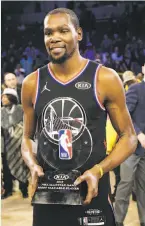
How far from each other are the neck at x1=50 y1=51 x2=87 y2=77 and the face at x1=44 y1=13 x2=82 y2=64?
0.08 feet

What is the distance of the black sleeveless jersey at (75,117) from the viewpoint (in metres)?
1.77

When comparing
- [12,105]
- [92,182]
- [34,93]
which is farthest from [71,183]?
[12,105]

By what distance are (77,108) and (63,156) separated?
199 mm

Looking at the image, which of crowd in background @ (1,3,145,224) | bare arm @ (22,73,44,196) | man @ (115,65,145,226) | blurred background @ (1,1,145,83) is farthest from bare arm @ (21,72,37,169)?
blurred background @ (1,1,145,83)

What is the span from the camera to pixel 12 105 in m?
5.33

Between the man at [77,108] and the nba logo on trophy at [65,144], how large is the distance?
0.02 metres

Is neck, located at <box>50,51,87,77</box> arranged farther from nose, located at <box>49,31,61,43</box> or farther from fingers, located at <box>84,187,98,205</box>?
fingers, located at <box>84,187,98,205</box>

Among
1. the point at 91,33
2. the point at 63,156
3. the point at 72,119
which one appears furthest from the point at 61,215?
the point at 91,33

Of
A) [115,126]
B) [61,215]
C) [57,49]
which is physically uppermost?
[57,49]

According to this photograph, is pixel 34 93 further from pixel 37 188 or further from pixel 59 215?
pixel 59 215

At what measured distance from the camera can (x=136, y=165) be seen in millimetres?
3811

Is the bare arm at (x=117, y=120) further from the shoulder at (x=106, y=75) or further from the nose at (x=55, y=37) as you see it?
the nose at (x=55, y=37)

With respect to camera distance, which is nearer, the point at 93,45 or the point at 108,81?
the point at 108,81

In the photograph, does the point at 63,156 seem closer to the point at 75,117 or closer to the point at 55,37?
the point at 75,117
